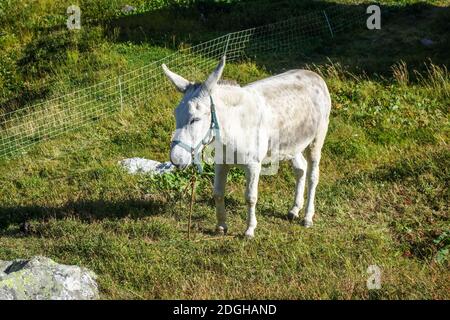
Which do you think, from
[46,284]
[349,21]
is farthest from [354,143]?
[349,21]

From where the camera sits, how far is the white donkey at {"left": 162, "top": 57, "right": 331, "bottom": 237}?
708 cm

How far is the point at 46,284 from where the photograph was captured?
6871 millimetres

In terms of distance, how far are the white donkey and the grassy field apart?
0.66 metres

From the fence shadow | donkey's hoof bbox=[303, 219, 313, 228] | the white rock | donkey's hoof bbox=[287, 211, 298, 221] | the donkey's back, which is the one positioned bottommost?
the white rock

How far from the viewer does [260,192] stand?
1012cm

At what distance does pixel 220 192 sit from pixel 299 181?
1.37 metres

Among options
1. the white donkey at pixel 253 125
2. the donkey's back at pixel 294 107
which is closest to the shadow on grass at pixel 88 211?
the white donkey at pixel 253 125

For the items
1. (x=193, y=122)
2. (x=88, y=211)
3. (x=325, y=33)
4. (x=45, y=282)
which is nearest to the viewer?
(x=45, y=282)

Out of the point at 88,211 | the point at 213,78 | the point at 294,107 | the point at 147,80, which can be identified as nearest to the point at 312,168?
the point at 294,107

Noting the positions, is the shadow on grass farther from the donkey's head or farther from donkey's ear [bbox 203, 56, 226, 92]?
donkey's ear [bbox 203, 56, 226, 92]

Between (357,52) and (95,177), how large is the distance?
8.09 m

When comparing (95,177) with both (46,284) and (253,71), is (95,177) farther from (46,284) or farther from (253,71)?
(253,71)

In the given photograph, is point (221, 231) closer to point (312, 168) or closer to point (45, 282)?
point (312, 168)

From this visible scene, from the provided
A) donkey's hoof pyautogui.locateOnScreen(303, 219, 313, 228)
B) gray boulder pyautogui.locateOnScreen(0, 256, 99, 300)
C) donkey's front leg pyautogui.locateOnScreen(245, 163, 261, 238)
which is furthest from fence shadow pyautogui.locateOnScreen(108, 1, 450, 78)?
gray boulder pyautogui.locateOnScreen(0, 256, 99, 300)
